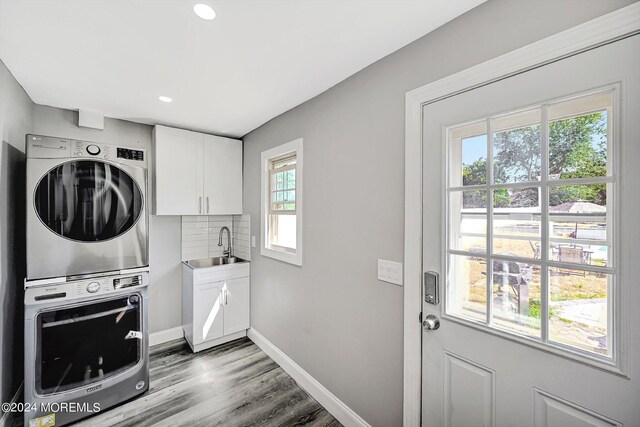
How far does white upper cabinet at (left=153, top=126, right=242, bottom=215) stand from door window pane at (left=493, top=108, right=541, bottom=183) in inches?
108

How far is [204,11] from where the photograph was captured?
4.13 feet

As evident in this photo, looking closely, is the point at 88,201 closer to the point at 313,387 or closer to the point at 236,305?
the point at 236,305

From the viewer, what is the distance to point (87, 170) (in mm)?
1993

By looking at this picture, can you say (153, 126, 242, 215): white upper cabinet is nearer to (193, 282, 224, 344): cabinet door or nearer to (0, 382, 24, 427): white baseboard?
(193, 282, 224, 344): cabinet door

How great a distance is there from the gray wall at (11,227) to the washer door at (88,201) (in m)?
0.23

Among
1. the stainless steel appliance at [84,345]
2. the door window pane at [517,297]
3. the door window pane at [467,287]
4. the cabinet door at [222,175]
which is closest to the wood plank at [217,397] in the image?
the stainless steel appliance at [84,345]

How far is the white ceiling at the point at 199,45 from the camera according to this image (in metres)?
1.25

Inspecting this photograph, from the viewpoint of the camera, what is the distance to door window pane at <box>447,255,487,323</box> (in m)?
1.22

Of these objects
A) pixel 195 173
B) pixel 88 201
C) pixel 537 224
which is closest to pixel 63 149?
pixel 88 201

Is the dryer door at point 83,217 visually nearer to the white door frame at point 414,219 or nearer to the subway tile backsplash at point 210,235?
the subway tile backsplash at point 210,235

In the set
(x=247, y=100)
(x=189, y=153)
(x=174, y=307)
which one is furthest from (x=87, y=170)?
(x=174, y=307)

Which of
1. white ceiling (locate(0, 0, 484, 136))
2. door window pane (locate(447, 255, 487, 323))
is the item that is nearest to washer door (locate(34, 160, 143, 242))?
white ceiling (locate(0, 0, 484, 136))

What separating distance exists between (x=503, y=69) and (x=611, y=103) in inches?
15.3

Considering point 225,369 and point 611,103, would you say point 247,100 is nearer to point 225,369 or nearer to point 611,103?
point 611,103
